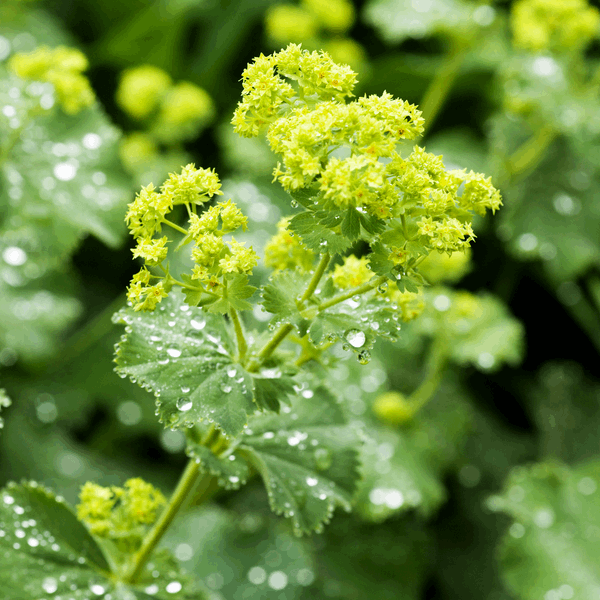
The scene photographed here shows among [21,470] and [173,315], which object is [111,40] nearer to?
[21,470]

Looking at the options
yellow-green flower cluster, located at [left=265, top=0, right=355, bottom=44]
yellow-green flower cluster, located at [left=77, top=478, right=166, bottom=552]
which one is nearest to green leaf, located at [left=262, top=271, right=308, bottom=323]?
yellow-green flower cluster, located at [left=77, top=478, right=166, bottom=552]

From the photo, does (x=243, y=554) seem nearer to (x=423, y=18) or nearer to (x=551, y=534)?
(x=551, y=534)

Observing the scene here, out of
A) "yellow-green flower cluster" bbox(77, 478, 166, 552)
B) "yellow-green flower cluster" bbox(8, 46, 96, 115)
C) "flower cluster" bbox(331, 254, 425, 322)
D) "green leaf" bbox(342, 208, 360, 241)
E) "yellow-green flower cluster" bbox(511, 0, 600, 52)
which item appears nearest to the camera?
"green leaf" bbox(342, 208, 360, 241)

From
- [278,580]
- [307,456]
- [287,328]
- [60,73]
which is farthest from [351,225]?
[278,580]

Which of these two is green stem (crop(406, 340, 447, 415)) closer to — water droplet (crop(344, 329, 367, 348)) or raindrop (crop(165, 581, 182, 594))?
raindrop (crop(165, 581, 182, 594))

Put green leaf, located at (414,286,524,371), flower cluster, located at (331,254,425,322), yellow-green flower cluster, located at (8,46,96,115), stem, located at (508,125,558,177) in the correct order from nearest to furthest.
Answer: flower cluster, located at (331,254,425,322)
yellow-green flower cluster, located at (8,46,96,115)
green leaf, located at (414,286,524,371)
stem, located at (508,125,558,177)

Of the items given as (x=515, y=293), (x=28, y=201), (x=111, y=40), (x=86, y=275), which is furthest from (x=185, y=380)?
(x=111, y=40)

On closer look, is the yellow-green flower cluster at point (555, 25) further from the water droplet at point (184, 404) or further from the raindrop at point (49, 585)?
the raindrop at point (49, 585)
